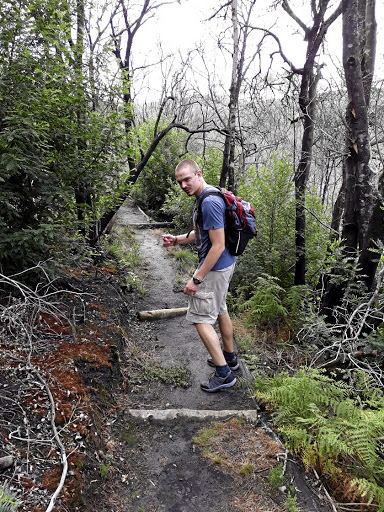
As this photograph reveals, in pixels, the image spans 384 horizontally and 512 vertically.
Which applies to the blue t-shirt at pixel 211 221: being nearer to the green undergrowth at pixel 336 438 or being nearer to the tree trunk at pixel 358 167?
the green undergrowth at pixel 336 438

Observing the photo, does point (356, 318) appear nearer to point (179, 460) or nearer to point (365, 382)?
point (365, 382)

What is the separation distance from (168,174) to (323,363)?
1213 cm

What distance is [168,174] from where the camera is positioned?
49.3 ft

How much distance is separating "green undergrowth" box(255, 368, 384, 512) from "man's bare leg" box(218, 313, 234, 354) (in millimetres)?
903

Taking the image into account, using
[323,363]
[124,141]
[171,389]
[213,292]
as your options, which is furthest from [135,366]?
[124,141]

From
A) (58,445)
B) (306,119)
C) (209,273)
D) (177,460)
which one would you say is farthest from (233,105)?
(58,445)

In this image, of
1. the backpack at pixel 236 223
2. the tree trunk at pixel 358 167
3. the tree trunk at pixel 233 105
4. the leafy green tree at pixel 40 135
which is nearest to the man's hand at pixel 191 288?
the backpack at pixel 236 223

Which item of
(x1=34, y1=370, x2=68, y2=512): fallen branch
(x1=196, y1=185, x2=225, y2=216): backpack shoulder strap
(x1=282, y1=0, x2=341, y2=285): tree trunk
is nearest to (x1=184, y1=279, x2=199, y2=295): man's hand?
(x1=196, y1=185, x2=225, y2=216): backpack shoulder strap

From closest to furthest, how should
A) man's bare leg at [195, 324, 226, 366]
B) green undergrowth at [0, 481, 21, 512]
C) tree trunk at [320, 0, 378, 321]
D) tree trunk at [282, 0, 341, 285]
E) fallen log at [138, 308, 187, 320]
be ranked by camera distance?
green undergrowth at [0, 481, 21, 512] < man's bare leg at [195, 324, 226, 366] < tree trunk at [320, 0, 378, 321] < tree trunk at [282, 0, 341, 285] < fallen log at [138, 308, 187, 320]

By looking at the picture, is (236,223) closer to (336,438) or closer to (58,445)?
(336,438)

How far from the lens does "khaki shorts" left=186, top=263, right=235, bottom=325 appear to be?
11.4ft

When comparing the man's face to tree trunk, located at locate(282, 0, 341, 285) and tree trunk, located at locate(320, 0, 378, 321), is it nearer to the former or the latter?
tree trunk, located at locate(320, 0, 378, 321)

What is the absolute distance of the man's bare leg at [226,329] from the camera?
3.82 m

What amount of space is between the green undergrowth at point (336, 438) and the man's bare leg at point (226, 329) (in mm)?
903
